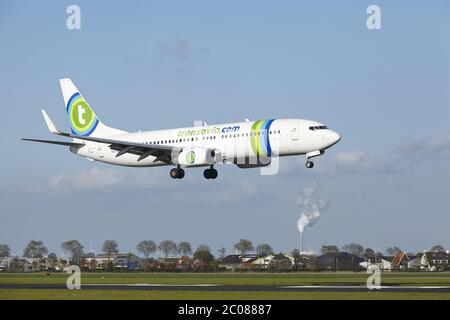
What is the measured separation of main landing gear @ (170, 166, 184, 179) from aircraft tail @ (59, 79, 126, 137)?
14.0 m

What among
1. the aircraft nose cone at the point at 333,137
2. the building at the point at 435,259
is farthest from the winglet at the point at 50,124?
the building at the point at 435,259

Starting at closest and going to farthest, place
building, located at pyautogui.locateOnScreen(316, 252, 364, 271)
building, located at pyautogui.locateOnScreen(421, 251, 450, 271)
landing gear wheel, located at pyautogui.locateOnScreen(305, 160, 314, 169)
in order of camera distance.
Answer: landing gear wheel, located at pyautogui.locateOnScreen(305, 160, 314, 169), building, located at pyautogui.locateOnScreen(316, 252, 364, 271), building, located at pyautogui.locateOnScreen(421, 251, 450, 271)

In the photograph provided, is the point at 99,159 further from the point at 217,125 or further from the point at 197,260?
the point at 197,260

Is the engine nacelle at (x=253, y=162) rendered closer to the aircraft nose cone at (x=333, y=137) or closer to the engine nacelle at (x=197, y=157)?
the engine nacelle at (x=197, y=157)

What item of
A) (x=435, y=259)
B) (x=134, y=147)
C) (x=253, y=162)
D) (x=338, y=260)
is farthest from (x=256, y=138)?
(x=435, y=259)

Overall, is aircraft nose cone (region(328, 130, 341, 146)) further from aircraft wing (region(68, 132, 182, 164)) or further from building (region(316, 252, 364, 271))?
building (region(316, 252, 364, 271))

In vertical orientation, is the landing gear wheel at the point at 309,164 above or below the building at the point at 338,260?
above

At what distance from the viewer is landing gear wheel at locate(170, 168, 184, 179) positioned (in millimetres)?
91250

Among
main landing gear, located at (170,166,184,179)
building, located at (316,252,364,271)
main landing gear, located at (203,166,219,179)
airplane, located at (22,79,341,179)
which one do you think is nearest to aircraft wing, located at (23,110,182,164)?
airplane, located at (22,79,341,179)

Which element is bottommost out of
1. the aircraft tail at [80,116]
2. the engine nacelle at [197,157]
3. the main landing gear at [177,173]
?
the main landing gear at [177,173]

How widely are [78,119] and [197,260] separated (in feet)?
157

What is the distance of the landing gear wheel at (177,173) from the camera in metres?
91.2

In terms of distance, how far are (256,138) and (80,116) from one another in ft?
104

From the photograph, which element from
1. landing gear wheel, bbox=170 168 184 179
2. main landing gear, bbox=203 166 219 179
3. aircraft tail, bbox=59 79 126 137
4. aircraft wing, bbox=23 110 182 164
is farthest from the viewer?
aircraft tail, bbox=59 79 126 137
